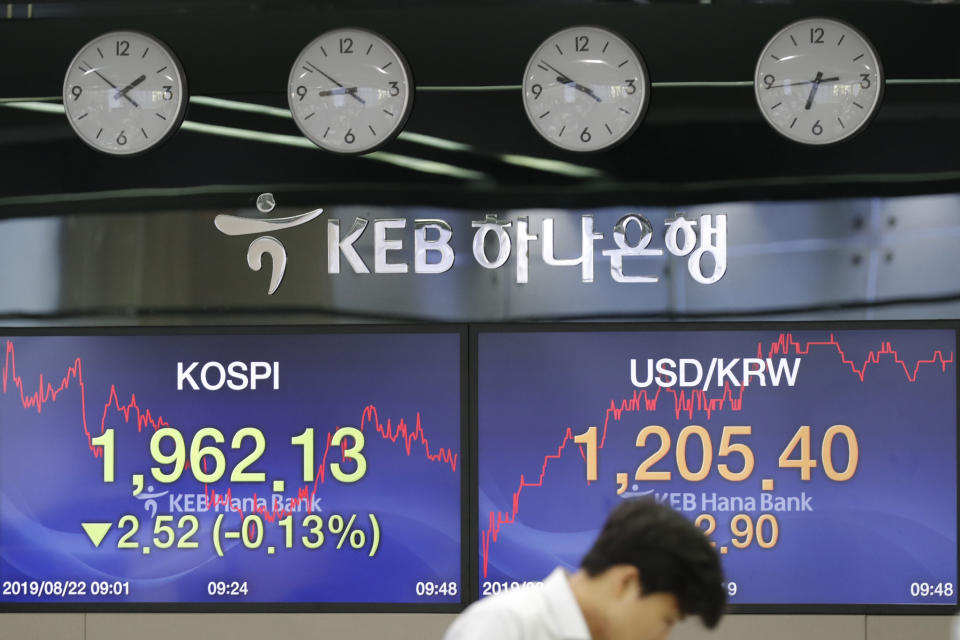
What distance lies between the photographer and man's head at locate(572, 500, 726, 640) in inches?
70.2

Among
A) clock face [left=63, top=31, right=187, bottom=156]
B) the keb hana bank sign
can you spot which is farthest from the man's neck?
clock face [left=63, top=31, right=187, bottom=156]

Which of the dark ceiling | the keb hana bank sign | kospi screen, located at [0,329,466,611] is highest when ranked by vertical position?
the dark ceiling

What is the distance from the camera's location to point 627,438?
163 inches

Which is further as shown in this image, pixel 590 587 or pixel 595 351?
pixel 595 351

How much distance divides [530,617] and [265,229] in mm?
2711

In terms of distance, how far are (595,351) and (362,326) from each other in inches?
32.8

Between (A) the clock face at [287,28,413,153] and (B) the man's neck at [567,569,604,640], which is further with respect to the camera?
(A) the clock face at [287,28,413,153]

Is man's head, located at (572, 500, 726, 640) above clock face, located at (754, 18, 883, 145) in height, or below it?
below

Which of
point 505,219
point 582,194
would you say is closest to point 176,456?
point 505,219

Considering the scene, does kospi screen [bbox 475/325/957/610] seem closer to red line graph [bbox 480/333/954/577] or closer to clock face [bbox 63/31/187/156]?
red line graph [bbox 480/333/954/577]

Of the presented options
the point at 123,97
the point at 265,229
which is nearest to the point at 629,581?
the point at 265,229

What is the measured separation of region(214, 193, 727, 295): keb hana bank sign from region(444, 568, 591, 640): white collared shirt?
7.87 feet

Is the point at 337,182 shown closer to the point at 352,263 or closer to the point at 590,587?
the point at 352,263

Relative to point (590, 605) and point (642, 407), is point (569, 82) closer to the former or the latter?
point (642, 407)
